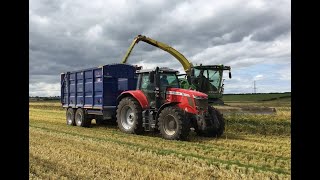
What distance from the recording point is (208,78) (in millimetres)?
19031

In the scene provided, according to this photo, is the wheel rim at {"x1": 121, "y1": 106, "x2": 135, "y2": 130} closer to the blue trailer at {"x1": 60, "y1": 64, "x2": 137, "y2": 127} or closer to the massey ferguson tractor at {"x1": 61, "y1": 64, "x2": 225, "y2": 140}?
the massey ferguson tractor at {"x1": 61, "y1": 64, "x2": 225, "y2": 140}

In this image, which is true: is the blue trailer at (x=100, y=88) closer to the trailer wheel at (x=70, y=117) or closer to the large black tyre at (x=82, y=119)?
the large black tyre at (x=82, y=119)

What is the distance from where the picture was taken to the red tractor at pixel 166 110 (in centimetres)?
1076

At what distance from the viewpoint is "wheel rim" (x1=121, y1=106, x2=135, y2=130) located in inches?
497

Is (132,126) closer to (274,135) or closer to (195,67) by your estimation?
(274,135)

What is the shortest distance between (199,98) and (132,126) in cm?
287

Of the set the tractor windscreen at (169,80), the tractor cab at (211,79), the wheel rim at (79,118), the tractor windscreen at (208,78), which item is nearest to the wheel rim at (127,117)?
the tractor windscreen at (169,80)

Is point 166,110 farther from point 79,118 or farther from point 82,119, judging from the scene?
point 79,118

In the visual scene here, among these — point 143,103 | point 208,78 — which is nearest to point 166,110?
point 143,103

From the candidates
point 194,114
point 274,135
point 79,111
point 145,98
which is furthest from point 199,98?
point 79,111

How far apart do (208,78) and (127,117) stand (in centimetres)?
750

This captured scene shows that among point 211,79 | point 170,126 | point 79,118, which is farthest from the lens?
point 211,79

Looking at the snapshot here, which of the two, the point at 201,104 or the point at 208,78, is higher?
the point at 208,78
